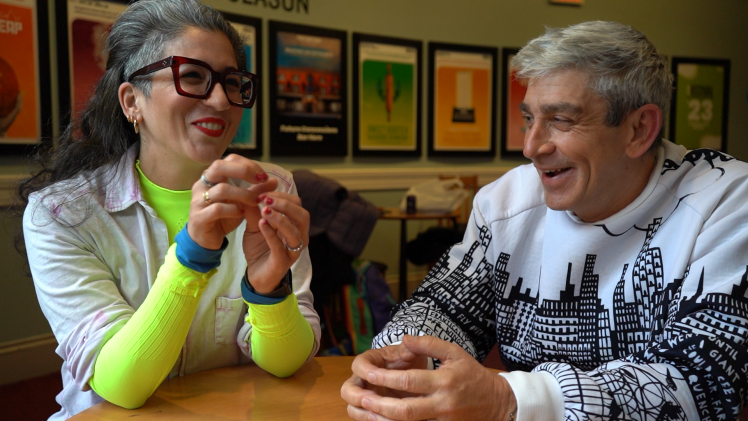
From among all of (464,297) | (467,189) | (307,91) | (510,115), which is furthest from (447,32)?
(464,297)

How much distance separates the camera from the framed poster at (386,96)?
5543 mm

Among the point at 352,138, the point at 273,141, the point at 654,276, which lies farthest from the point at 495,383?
the point at 352,138

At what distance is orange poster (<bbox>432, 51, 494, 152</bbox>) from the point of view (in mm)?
6113

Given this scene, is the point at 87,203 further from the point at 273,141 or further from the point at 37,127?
the point at 273,141

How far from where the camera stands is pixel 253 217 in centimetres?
130

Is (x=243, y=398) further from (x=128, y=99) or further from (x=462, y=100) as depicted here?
(x=462, y=100)

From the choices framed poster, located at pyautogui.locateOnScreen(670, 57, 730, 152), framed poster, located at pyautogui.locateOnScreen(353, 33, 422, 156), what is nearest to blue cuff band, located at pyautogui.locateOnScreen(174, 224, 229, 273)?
framed poster, located at pyautogui.locateOnScreen(353, 33, 422, 156)

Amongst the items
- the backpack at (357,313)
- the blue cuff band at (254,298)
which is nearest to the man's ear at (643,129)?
the blue cuff band at (254,298)

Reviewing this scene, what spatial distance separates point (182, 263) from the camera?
4.08 ft

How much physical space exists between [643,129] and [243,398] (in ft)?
3.67

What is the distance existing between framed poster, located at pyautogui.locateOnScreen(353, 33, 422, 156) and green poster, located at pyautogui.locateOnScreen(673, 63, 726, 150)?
11.6ft

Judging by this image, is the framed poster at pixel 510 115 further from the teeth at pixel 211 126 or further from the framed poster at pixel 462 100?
the teeth at pixel 211 126

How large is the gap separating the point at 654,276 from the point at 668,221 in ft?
0.43

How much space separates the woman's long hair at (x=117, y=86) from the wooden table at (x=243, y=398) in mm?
463
